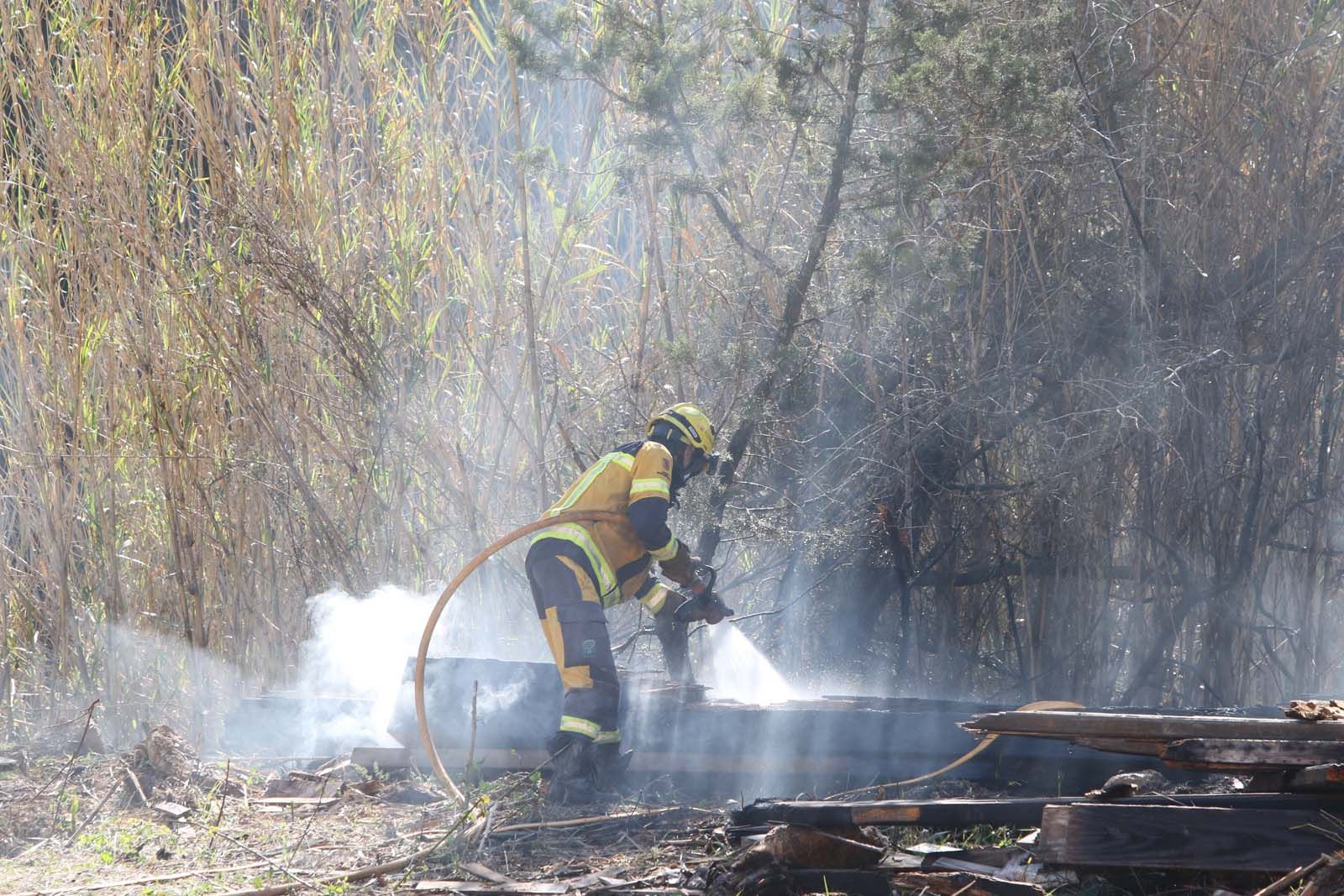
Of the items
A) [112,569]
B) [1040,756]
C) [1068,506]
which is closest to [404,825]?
[1040,756]

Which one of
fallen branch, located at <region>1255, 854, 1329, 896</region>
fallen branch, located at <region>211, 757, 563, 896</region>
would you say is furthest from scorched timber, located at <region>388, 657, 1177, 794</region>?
fallen branch, located at <region>1255, 854, 1329, 896</region>

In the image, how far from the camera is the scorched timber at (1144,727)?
11.1 ft

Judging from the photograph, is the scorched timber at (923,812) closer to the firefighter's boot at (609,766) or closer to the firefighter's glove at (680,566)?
the firefighter's boot at (609,766)

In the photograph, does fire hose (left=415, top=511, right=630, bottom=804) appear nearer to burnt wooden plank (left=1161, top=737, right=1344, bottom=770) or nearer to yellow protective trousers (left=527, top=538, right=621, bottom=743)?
yellow protective trousers (left=527, top=538, right=621, bottom=743)

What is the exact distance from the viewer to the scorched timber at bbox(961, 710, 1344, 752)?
3.37 meters

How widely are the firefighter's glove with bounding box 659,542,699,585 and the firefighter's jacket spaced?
1.5 inches

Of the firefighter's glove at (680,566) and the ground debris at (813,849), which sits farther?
the firefighter's glove at (680,566)

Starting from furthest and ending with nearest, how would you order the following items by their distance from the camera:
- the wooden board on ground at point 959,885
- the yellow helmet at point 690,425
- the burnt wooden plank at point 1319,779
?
the yellow helmet at point 690,425
the wooden board on ground at point 959,885
the burnt wooden plank at point 1319,779

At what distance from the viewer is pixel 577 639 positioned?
4844 mm

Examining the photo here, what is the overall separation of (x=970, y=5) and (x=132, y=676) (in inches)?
225

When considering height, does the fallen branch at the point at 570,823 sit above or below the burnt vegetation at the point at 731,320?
below

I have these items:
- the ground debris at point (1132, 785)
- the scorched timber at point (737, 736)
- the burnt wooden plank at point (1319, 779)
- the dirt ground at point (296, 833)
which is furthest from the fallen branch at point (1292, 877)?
the dirt ground at point (296, 833)

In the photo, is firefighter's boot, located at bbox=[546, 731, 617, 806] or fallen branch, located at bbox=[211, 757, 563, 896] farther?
firefighter's boot, located at bbox=[546, 731, 617, 806]

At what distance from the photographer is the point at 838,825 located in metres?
3.51
